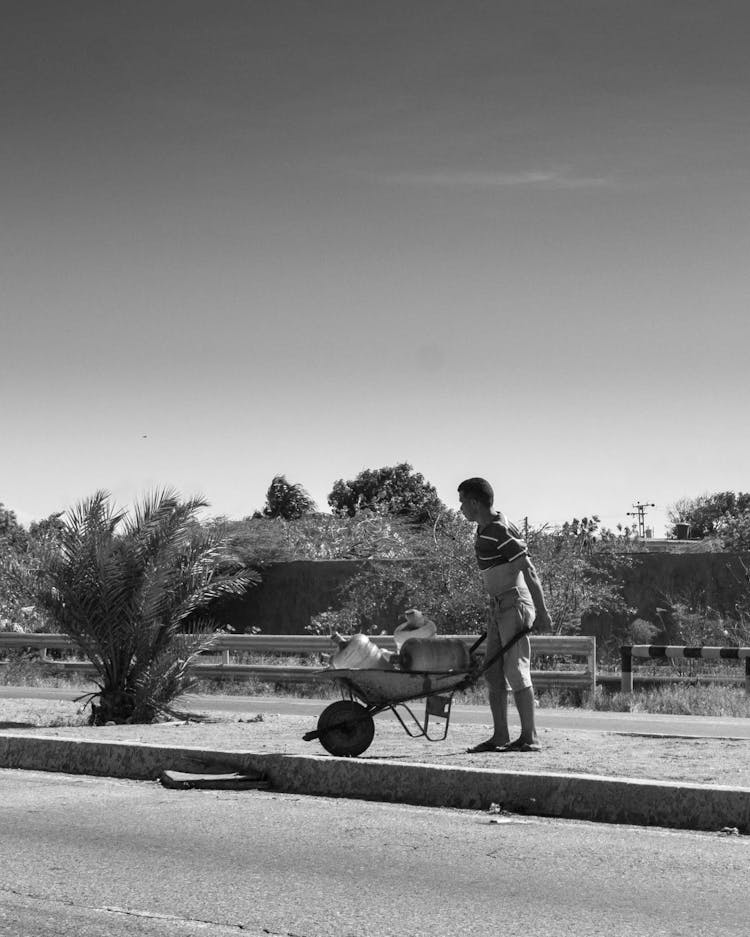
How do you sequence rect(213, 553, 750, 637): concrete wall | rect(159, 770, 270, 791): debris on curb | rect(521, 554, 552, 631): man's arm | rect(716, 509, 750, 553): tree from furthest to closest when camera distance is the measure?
rect(716, 509, 750, 553): tree, rect(213, 553, 750, 637): concrete wall, rect(521, 554, 552, 631): man's arm, rect(159, 770, 270, 791): debris on curb

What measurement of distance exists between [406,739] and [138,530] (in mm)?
4027

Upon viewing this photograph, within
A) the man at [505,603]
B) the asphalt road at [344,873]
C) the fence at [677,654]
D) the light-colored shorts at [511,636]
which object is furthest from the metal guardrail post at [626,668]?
the asphalt road at [344,873]

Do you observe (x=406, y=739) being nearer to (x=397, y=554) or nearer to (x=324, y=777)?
(x=324, y=777)

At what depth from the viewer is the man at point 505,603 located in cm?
959

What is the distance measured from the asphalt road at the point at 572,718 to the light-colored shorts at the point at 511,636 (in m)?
3.89

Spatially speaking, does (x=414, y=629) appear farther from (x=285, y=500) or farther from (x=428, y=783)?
(x=285, y=500)

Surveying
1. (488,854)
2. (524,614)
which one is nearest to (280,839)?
(488,854)

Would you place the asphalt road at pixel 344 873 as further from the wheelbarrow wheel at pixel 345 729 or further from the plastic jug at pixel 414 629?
the plastic jug at pixel 414 629

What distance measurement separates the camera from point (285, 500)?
66.1m

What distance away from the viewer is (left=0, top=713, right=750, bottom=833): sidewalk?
769 cm

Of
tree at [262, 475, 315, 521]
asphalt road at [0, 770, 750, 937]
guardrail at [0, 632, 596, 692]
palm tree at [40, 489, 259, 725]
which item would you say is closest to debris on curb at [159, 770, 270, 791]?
asphalt road at [0, 770, 750, 937]

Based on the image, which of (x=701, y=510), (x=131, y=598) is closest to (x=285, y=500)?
(x=701, y=510)

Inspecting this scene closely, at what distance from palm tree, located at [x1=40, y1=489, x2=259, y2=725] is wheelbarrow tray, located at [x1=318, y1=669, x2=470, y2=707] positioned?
3.80m

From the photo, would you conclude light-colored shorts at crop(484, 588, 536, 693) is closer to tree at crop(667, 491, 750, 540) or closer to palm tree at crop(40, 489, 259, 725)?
palm tree at crop(40, 489, 259, 725)
